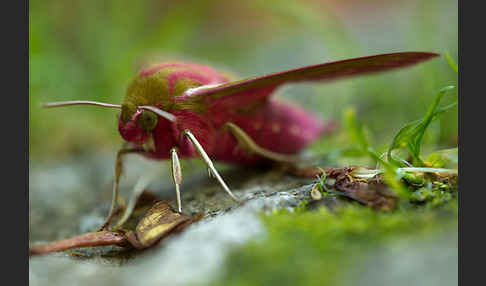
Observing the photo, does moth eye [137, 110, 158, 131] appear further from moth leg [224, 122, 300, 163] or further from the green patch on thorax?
moth leg [224, 122, 300, 163]

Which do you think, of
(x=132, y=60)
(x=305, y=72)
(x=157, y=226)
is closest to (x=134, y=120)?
(x=157, y=226)

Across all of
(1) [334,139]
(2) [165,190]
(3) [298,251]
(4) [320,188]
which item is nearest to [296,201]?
(4) [320,188]

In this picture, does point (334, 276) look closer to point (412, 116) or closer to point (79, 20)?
point (412, 116)

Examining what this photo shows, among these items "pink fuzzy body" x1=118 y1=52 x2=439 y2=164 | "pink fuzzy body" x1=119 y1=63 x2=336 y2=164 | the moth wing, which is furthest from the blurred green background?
the moth wing

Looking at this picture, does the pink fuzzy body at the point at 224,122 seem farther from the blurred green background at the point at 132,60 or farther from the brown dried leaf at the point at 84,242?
the brown dried leaf at the point at 84,242

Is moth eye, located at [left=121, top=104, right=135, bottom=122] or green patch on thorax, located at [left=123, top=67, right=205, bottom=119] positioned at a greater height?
green patch on thorax, located at [left=123, top=67, right=205, bottom=119]

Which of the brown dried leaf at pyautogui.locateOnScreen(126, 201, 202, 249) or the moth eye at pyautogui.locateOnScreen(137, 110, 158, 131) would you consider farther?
the moth eye at pyautogui.locateOnScreen(137, 110, 158, 131)

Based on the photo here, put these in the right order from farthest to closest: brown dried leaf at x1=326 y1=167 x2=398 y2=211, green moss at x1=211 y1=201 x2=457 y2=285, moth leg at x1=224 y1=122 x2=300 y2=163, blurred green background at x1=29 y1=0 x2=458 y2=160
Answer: blurred green background at x1=29 y1=0 x2=458 y2=160
moth leg at x1=224 y1=122 x2=300 y2=163
brown dried leaf at x1=326 y1=167 x2=398 y2=211
green moss at x1=211 y1=201 x2=457 y2=285

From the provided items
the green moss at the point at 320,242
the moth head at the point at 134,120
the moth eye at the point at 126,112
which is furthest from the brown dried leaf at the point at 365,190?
the moth eye at the point at 126,112
